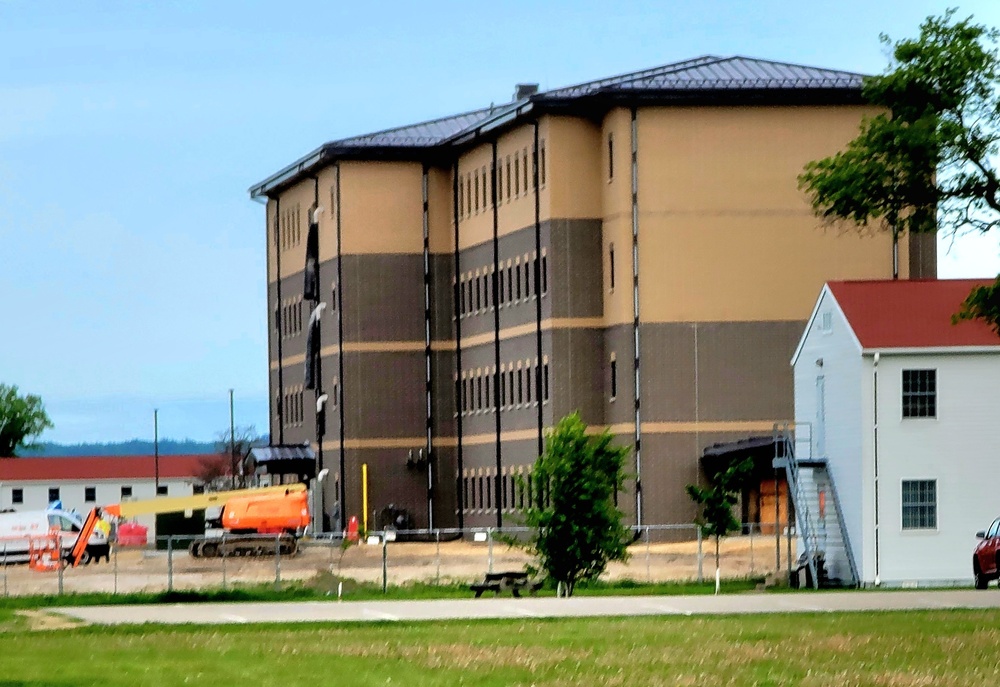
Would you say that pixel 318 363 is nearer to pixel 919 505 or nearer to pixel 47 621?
pixel 919 505

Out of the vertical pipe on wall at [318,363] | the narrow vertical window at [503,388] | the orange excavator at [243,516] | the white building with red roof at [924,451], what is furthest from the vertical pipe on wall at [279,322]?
the white building with red roof at [924,451]

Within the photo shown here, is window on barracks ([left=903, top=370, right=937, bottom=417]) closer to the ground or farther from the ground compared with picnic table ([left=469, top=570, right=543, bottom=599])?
farther from the ground

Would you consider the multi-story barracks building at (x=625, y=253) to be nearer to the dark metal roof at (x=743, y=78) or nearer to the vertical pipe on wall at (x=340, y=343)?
the dark metal roof at (x=743, y=78)

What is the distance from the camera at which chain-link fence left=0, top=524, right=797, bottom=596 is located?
199ft

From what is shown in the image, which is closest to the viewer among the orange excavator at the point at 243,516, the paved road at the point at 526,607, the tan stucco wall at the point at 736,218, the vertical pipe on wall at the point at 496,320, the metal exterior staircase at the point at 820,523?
the paved road at the point at 526,607

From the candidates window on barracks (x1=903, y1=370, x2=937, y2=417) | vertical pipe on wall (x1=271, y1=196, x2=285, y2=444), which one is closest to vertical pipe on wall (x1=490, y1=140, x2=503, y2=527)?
vertical pipe on wall (x1=271, y1=196, x2=285, y2=444)

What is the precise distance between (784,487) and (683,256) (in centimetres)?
997

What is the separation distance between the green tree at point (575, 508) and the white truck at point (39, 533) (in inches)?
1404

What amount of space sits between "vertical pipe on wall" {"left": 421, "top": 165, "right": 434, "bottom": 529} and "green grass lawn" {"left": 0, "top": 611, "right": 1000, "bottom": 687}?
6432 cm

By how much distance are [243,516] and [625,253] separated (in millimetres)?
16970

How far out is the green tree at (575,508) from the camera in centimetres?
4941

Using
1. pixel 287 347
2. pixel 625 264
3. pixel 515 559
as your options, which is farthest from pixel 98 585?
pixel 287 347

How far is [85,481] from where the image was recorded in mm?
190250

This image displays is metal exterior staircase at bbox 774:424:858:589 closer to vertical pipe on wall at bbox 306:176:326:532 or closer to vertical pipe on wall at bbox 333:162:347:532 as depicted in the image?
vertical pipe on wall at bbox 333:162:347:532
